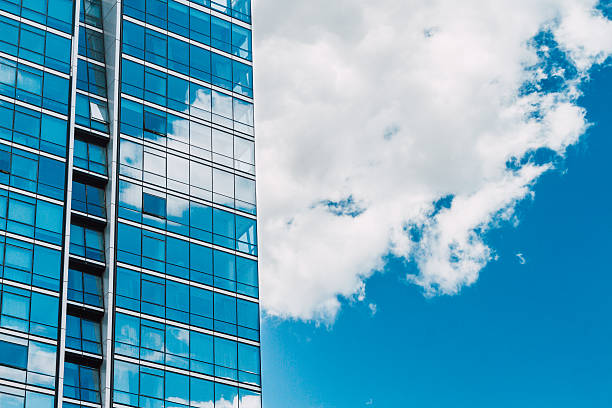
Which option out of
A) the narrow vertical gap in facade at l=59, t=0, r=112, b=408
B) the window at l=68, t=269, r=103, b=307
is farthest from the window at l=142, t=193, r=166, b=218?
the window at l=68, t=269, r=103, b=307

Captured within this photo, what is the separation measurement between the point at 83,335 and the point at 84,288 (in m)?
2.98

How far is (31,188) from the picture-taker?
64750 mm

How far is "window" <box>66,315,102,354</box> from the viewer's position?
64000 millimetres

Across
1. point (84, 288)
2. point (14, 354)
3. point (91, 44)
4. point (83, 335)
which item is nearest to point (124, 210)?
point (84, 288)

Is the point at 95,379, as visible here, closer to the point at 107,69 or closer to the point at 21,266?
the point at 21,266

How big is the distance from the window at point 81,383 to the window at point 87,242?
23.0 ft

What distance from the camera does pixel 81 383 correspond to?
6328 centimetres

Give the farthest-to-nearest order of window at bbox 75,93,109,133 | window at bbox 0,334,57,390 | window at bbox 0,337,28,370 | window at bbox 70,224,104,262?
window at bbox 75,93,109,133, window at bbox 70,224,104,262, window at bbox 0,337,28,370, window at bbox 0,334,57,390

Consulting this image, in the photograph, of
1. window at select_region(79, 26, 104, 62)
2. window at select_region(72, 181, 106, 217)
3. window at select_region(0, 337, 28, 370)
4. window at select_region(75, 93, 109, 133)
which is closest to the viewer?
window at select_region(0, 337, 28, 370)

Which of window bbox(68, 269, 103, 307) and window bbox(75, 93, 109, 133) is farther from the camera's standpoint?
window bbox(75, 93, 109, 133)

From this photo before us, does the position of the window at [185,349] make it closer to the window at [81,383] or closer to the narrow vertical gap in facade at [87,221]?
the narrow vertical gap in facade at [87,221]

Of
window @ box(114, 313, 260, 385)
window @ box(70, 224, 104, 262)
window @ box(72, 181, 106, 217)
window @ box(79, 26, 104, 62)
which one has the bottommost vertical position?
window @ box(114, 313, 260, 385)

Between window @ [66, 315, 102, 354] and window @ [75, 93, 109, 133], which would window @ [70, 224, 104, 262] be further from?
window @ [75, 93, 109, 133]

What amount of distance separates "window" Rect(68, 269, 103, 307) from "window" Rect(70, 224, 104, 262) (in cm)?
121
